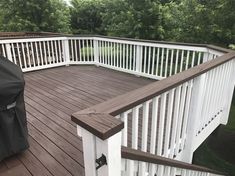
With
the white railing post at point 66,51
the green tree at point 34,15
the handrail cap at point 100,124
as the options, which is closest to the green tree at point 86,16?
the green tree at point 34,15

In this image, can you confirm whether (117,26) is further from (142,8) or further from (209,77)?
(209,77)

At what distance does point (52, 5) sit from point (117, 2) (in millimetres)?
3237

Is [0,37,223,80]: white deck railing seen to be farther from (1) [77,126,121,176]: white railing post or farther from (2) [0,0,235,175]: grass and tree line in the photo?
(1) [77,126,121,176]: white railing post

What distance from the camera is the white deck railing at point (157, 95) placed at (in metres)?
1.39

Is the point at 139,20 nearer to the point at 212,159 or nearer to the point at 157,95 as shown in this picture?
the point at 212,159

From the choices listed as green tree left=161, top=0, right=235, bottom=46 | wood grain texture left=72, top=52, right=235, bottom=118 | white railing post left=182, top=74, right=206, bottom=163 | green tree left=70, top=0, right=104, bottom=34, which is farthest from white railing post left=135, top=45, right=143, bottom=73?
green tree left=70, top=0, right=104, bottom=34

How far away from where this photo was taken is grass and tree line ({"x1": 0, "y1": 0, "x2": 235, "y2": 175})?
516cm

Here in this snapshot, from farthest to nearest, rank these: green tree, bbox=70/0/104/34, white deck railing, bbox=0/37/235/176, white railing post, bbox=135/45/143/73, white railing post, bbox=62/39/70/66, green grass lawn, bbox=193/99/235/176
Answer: green tree, bbox=70/0/104/34 < white railing post, bbox=62/39/70/66 < white railing post, bbox=135/45/143/73 < green grass lawn, bbox=193/99/235/176 < white deck railing, bbox=0/37/235/176

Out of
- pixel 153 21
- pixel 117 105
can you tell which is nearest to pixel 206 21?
pixel 153 21

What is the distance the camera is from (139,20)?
896 cm

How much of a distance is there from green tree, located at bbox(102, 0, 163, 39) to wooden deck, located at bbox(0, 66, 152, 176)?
355cm

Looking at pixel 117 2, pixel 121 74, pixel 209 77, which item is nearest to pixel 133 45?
pixel 121 74

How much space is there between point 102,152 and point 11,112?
56.3 inches

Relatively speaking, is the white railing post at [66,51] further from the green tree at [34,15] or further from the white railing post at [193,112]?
the white railing post at [193,112]
